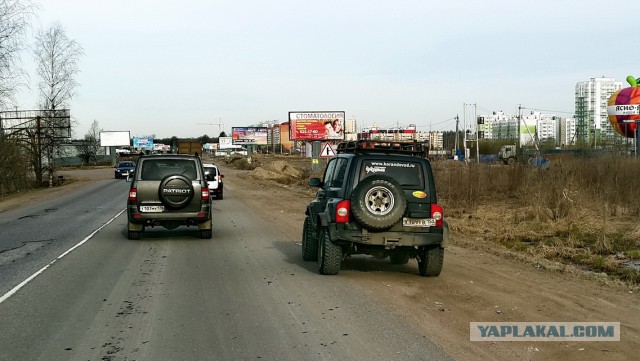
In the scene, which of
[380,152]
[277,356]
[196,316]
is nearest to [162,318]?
[196,316]

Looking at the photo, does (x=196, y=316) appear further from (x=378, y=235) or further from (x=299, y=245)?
(x=299, y=245)

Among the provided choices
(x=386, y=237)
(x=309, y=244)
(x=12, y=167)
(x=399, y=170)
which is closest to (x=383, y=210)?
(x=386, y=237)

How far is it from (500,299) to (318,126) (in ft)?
167

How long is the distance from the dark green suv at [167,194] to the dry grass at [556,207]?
273 inches

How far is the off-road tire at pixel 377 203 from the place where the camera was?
892 cm

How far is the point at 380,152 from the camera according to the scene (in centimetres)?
980

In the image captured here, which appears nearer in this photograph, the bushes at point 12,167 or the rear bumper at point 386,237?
the rear bumper at point 386,237

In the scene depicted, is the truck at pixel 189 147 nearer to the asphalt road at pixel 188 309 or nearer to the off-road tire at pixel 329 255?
the asphalt road at pixel 188 309

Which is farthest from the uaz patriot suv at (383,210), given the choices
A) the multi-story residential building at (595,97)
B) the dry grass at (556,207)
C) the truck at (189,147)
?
the multi-story residential building at (595,97)

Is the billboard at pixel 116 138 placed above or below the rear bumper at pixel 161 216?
above

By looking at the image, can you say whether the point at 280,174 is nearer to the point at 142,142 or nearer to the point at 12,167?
the point at 12,167

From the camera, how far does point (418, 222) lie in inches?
362

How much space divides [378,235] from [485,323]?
2.51 meters
